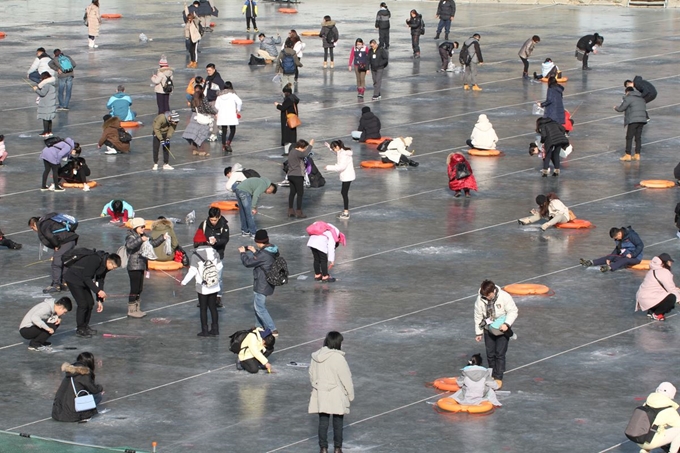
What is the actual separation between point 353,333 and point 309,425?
11.9ft

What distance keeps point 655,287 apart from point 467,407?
16.3 feet

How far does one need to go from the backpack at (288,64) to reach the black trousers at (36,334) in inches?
796

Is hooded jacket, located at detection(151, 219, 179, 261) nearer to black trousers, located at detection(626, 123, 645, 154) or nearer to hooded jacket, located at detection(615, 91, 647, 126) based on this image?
hooded jacket, located at detection(615, 91, 647, 126)

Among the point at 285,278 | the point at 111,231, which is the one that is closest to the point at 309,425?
the point at 285,278

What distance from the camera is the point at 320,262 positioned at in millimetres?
21703

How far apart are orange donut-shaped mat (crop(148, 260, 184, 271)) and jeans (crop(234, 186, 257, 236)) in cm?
241

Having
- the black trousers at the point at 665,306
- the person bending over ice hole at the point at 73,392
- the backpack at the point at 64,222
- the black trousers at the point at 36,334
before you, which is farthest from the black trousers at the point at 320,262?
the person bending over ice hole at the point at 73,392

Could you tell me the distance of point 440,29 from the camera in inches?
2078

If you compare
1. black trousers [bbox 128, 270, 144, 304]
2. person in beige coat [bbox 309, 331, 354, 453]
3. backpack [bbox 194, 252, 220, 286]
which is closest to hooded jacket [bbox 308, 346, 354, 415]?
person in beige coat [bbox 309, 331, 354, 453]

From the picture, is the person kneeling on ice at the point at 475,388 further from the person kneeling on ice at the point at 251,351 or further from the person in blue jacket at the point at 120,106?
the person in blue jacket at the point at 120,106

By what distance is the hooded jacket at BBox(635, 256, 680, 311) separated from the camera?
1978 centimetres

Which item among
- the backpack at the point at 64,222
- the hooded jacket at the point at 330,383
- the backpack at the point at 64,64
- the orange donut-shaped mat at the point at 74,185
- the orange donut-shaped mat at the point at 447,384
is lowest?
the orange donut-shaped mat at the point at 447,384

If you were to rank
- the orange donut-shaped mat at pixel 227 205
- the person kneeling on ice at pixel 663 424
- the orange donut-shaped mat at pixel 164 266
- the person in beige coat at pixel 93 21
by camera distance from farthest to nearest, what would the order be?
the person in beige coat at pixel 93 21, the orange donut-shaped mat at pixel 227 205, the orange donut-shaped mat at pixel 164 266, the person kneeling on ice at pixel 663 424

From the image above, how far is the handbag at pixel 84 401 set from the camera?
626 inches
